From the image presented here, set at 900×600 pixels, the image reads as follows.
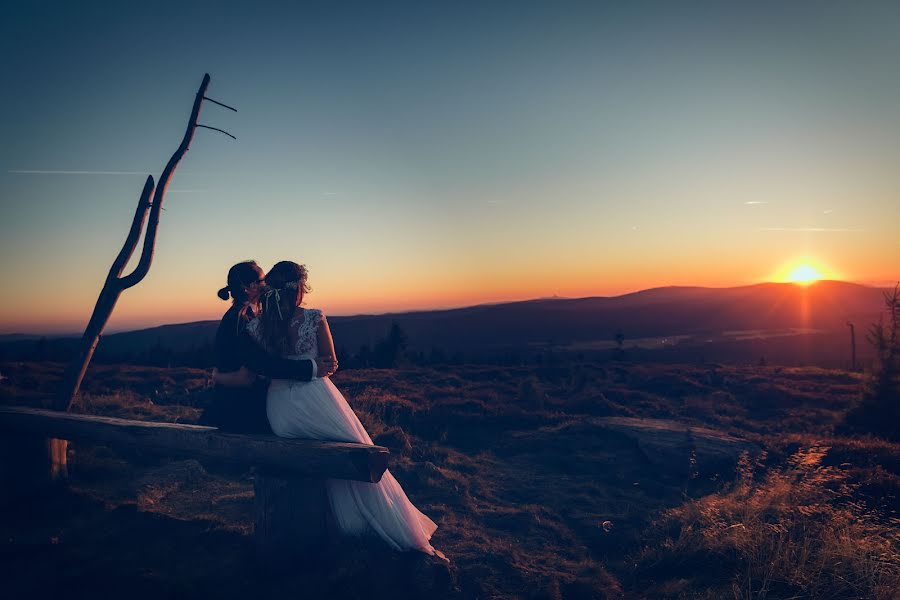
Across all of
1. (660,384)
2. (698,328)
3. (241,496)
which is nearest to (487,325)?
(698,328)

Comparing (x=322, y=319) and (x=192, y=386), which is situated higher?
(x=322, y=319)

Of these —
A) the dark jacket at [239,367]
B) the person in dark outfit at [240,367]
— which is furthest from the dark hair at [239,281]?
the dark jacket at [239,367]

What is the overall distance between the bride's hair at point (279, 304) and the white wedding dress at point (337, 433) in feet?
0.27

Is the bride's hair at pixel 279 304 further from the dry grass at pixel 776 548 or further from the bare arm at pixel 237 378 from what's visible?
the dry grass at pixel 776 548

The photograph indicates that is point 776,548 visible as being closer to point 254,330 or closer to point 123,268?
point 254,330

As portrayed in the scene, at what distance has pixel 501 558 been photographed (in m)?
5.38

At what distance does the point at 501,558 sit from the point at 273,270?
357 centimetres

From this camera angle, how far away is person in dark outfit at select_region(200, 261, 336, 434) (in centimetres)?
500

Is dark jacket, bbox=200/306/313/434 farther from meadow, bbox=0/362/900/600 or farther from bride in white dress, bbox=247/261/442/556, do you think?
meadow, bbox=0/362/900/600

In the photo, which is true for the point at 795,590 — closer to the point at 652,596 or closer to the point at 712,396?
the point at 652,596

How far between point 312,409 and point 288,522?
97 centimetres

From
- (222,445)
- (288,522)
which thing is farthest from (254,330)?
(288,522)

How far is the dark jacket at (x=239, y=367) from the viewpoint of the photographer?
4.86m

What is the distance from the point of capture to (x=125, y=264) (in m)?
7.21
